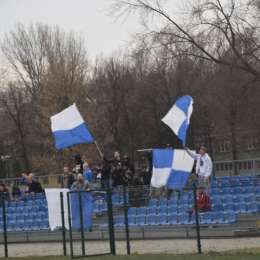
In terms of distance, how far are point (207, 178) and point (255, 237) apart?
15.9 feet

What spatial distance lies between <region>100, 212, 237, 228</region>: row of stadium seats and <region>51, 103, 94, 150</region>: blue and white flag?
464 centimetres

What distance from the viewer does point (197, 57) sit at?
105ft

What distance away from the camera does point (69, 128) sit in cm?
2208

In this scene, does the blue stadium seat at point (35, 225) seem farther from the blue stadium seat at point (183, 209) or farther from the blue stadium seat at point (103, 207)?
the blue stadium seat at point (183, 209)

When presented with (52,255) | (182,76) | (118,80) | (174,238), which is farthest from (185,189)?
(118,80)

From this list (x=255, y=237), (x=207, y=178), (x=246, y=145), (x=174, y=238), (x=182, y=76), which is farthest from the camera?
(x=182, y=76)

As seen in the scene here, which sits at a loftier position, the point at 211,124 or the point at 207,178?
the point at 211,124

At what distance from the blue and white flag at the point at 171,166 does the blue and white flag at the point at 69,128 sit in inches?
A: 95.3

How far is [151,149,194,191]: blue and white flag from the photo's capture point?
21109 mm

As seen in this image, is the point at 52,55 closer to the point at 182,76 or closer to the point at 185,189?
the point at 182,76

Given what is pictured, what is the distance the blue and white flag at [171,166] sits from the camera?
2111 centimetres

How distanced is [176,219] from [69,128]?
18.8 ft

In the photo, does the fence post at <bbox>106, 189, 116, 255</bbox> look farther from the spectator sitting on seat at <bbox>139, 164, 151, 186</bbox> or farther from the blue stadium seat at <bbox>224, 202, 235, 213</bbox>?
the spectator sitting on seat at <bbox>139, 164, 151, 186</bbox>

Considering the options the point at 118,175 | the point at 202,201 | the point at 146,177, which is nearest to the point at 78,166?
the point at 118,175
